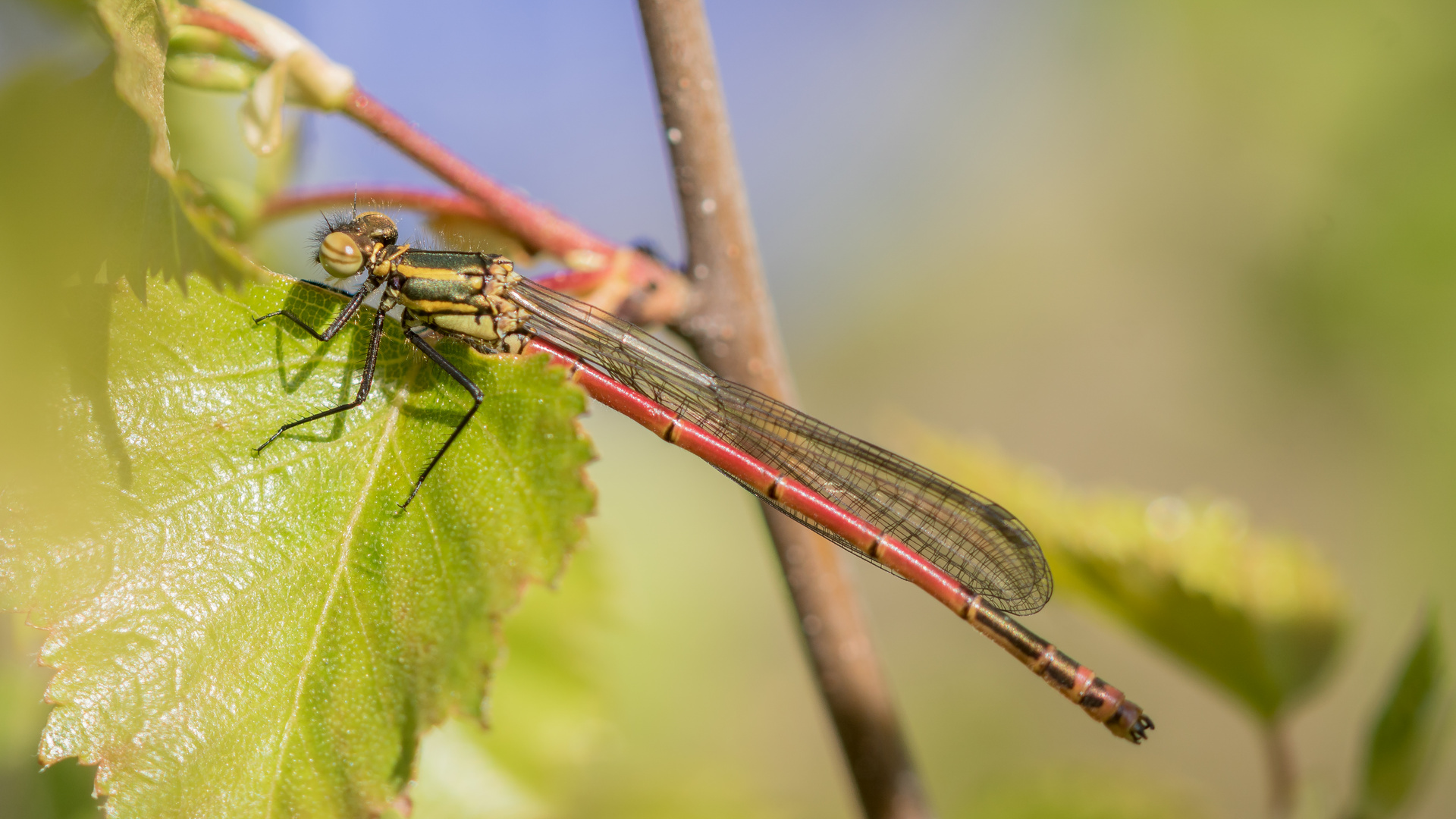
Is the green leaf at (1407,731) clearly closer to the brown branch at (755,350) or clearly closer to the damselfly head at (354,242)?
the brown branch at (755,350)

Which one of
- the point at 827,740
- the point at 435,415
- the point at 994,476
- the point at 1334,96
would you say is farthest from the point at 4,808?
the point at 1334,96

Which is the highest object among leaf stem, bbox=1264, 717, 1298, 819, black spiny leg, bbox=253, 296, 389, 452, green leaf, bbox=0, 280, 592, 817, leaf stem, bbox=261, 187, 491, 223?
leaf stem, bbox=1264, 717, 1298, 819

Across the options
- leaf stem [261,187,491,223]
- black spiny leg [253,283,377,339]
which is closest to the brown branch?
leaf stem [261,187,491,223]

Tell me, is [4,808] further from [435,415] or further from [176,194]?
[176,194]

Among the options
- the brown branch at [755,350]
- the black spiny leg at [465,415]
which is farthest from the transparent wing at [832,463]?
the black spiny leg at [465,415]

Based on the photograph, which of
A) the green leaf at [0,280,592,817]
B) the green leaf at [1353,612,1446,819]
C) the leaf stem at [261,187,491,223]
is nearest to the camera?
the green leaf at [0,280,592,817]

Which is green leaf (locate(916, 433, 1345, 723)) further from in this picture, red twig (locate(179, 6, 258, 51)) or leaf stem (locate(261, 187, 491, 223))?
red twig (locate(179, 6, 258, 51))

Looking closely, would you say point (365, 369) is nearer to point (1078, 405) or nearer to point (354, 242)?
point (354, 242)
